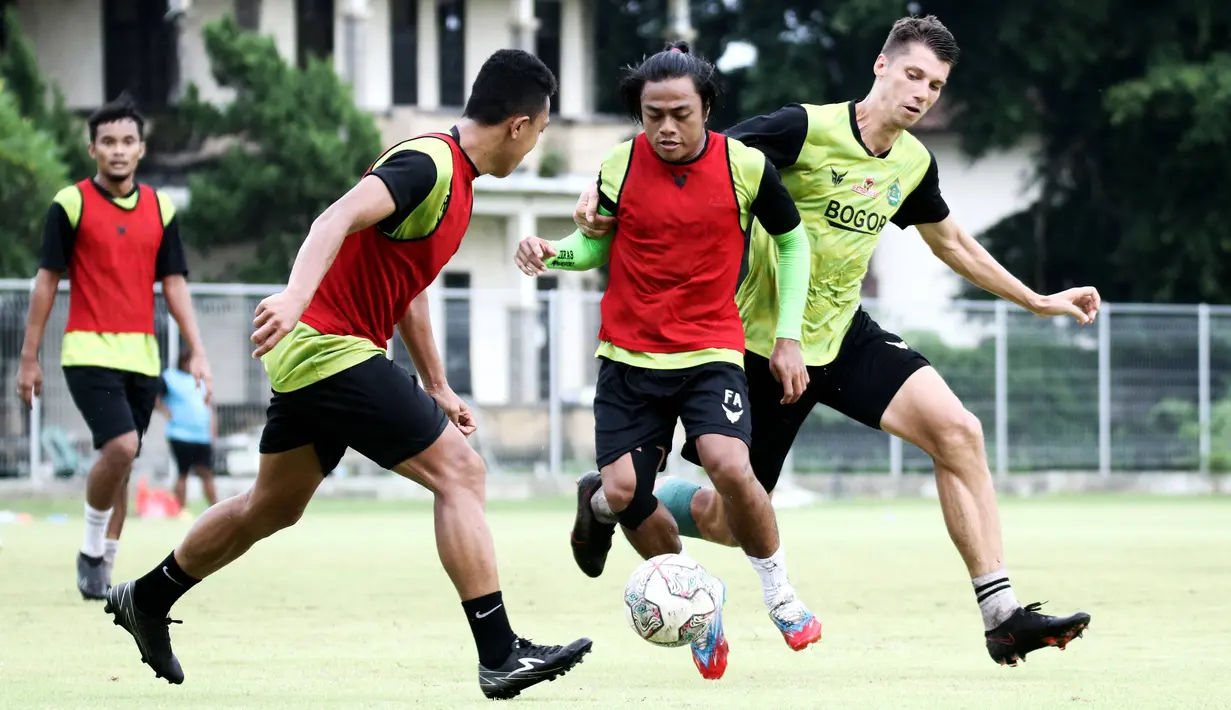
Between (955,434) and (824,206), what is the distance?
1026 mm

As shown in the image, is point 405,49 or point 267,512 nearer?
point 267,512

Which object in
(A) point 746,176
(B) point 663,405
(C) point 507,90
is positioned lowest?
(B) point 663,405

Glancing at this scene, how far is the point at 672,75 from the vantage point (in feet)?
23.1

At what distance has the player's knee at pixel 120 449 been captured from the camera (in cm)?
1003

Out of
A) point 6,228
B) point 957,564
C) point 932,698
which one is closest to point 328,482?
point 6,228

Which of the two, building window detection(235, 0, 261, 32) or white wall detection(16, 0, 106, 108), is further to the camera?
white wall detection(16, 0, 106, 108)

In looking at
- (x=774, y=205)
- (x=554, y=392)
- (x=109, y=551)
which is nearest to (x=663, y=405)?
(x=774, y=205)

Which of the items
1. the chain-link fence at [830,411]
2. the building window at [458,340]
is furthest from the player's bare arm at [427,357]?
the building window at [458,340]

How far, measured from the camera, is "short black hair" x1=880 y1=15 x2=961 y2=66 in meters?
7.60

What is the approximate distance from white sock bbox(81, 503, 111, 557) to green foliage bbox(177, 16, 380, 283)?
1722 centimetres

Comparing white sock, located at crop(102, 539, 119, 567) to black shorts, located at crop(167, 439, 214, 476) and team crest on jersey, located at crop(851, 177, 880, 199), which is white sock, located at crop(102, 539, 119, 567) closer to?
team crest on jersey, located at crop(851, 177, 880, 199)

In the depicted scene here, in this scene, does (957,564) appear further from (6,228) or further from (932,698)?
(6,228)

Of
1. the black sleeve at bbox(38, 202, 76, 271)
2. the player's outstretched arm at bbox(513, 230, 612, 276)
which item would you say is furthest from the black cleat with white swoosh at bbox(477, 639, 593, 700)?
the black sleeve at bbox(38, 202, 76, 271)

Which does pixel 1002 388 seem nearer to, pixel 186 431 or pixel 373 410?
pixel 186 431
